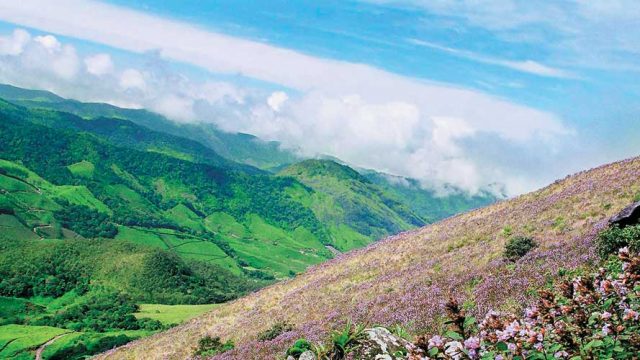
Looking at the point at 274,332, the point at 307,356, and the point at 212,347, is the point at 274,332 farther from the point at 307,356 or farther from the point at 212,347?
the point at 307,356

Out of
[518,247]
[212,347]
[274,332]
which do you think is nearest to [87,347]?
[212,347]

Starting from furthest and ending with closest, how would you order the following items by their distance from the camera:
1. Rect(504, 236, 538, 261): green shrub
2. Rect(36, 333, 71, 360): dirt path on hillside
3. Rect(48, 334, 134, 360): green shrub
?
Rect(36, 333, 71, 360): dirt path on hillside, Rect(48, 334, 134, 360): green shrub, Rect(504, 236, 538, 261): green shrub

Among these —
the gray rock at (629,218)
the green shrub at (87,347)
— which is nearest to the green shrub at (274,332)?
the gray rock at (629,218)

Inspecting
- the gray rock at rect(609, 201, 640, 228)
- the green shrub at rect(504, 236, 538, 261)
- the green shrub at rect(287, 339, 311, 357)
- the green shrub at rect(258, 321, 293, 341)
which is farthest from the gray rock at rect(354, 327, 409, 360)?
the green shrub at rect(258, 321, 293, 341)

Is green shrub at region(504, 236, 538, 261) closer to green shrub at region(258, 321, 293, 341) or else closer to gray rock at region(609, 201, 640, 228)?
gray rock at region(609, 201, 640, 228)

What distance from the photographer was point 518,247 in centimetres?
2806

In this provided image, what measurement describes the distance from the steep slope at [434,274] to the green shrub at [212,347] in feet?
3.58

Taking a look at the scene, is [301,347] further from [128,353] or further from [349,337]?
[128,353]

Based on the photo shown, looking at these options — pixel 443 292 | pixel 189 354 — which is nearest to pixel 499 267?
pixel 443 292

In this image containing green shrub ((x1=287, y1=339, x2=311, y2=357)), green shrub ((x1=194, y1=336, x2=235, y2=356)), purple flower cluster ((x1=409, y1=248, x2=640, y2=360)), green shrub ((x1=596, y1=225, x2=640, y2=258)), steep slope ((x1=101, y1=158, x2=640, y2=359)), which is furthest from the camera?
green shrub ((x1=194, y1=336, x2=235, y2=356))

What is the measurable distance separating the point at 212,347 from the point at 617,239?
26135mm

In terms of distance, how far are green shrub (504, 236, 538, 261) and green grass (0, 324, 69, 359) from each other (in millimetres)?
193964

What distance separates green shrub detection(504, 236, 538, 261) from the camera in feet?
90.8

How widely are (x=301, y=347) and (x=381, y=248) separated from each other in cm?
3582
